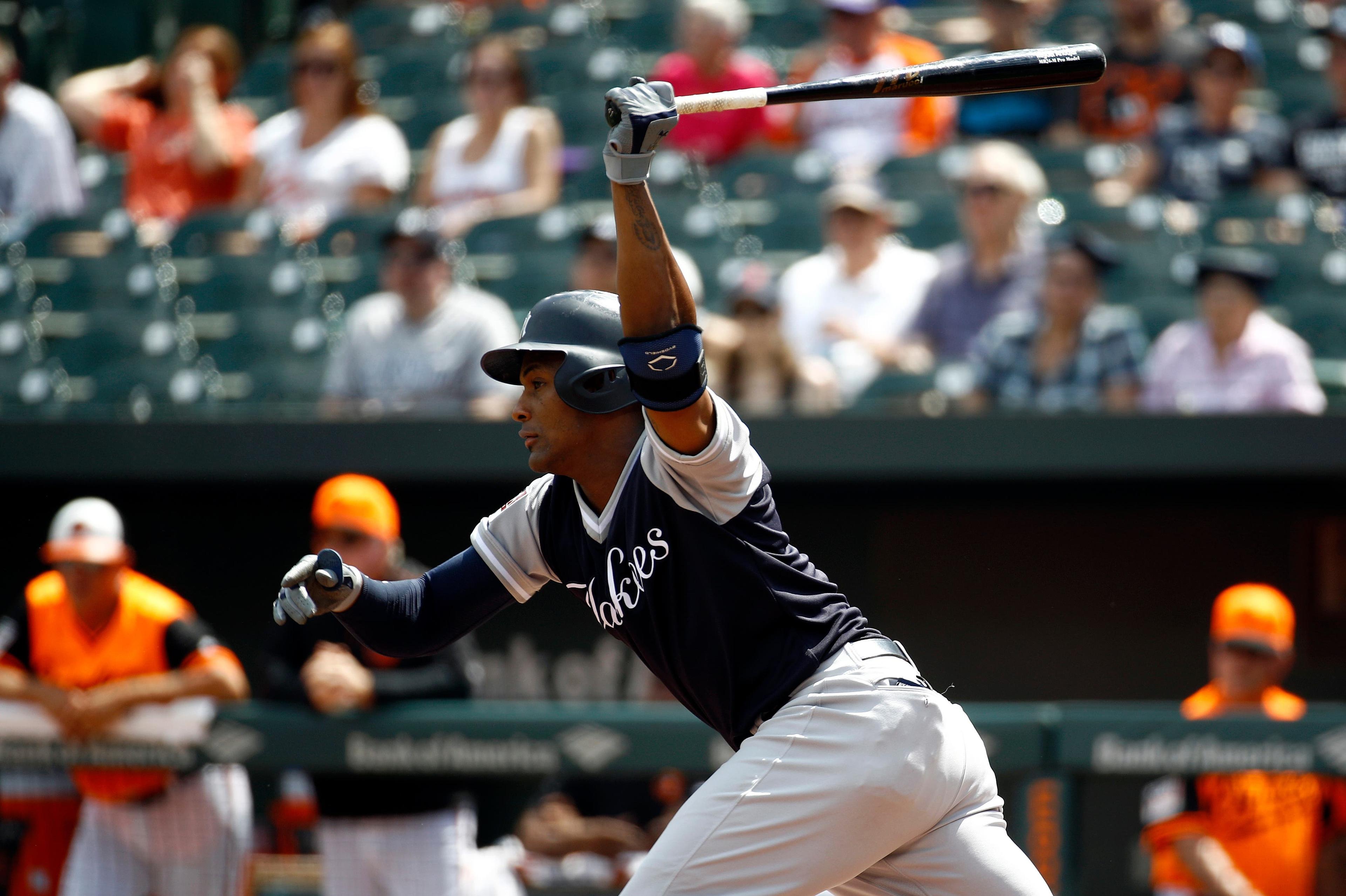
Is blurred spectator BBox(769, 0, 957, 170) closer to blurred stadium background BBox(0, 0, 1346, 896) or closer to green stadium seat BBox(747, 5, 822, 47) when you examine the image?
blurred stadium background BBox(0, 0, 1346, 896)

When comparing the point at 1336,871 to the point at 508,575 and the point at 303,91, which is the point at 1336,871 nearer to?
the point at 508,575

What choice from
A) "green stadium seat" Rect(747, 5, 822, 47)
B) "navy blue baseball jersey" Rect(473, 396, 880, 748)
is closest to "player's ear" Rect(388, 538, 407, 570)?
"navy blue baseball jersey" Rect(473, 396, 880, 748)

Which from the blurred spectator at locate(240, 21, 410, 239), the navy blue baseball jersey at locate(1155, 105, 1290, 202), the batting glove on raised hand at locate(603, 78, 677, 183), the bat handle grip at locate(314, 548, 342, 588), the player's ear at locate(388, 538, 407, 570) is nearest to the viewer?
the batting glove on raised hand at locate(603, 78, 677, 183)

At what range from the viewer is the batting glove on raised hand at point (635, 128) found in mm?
2246

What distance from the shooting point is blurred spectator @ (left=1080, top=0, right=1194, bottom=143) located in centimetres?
696

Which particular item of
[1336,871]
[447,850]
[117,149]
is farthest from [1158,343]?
[117,149]

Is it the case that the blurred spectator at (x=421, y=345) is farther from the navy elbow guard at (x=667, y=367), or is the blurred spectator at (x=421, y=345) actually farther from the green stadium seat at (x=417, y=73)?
the navy elbow guard at (x=667, y=367)

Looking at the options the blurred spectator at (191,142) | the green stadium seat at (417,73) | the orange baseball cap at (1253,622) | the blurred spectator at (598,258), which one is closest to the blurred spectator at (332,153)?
the blurred spectator at (191,142)

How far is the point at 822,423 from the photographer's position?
546cm

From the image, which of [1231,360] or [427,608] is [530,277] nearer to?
[1231,360]

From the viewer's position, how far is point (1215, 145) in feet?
21.6

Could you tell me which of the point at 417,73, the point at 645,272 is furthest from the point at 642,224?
the point at 417,73

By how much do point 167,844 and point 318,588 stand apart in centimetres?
245

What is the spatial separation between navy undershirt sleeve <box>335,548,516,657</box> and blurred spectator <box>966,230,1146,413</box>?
9.52 feet
